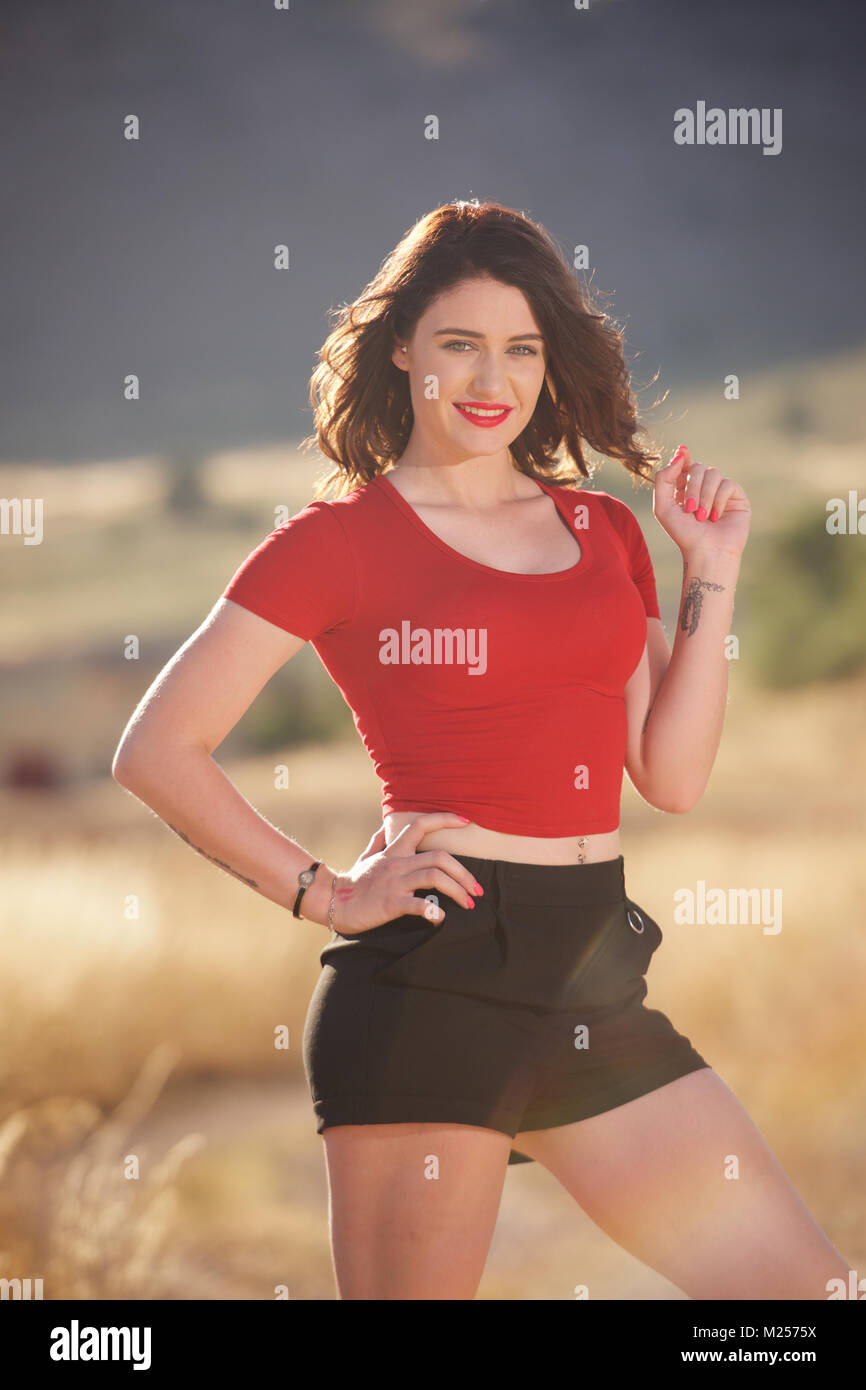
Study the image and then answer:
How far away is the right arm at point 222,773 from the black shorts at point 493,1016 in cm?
6

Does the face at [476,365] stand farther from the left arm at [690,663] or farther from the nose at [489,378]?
the left arm at [690,663]

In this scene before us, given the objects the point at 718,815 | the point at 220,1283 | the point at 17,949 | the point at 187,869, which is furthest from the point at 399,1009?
the point at 718,815

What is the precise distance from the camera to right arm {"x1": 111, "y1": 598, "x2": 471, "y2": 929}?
181 cm

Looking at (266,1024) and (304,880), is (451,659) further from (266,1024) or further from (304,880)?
(266,1024)

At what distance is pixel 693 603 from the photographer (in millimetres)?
2123

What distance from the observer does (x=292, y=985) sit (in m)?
6.48

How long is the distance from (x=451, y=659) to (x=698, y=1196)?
807 millimetres

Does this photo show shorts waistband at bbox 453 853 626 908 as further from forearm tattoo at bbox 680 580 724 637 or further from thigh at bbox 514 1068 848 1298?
forearm tattoo at bbox 680 580 724 637

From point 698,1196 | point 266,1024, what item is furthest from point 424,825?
point 266,1024

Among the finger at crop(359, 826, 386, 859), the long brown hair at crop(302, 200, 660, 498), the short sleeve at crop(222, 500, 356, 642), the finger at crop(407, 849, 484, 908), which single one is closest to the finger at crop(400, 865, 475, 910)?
the finger at crop(407, 849, 484, 908)

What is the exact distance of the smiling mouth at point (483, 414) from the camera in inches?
77.9

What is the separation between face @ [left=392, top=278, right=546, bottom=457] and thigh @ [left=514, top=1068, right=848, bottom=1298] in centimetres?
101
